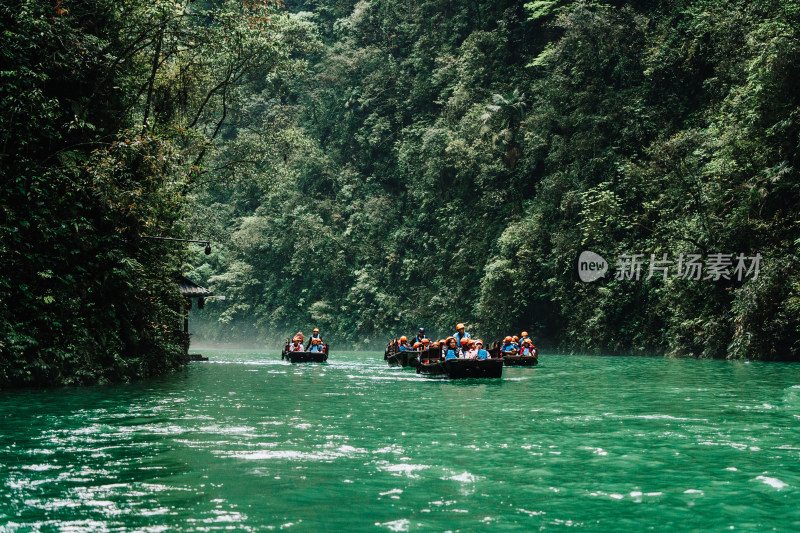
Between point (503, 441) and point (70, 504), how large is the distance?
5.95 m

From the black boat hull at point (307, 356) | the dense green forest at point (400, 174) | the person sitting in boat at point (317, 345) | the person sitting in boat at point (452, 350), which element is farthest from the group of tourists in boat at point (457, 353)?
the dense green forest at point (400, 174)

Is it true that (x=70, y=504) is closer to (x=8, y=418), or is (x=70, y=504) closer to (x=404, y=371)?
(x=8, y=418)

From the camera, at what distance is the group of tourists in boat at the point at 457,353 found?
2353cm

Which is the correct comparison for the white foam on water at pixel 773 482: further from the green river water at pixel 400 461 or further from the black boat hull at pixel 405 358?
the black boat hull at pixel 405 358

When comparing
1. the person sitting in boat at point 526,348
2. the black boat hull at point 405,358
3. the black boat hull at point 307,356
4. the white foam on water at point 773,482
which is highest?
the person sitting in boat at point 526,348

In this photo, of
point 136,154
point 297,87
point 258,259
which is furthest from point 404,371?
point 297,87

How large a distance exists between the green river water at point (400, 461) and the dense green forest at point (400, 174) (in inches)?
171

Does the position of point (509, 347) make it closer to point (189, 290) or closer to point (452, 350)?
point (452, 350)

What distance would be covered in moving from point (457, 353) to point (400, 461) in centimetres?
1476

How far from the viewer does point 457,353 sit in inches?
965

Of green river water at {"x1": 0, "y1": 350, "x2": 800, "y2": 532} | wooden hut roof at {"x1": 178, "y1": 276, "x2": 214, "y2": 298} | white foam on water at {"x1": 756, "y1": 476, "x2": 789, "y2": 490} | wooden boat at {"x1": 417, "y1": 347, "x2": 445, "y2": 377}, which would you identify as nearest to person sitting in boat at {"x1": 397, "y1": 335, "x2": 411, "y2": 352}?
wooden boat at {"x1": 417, "y1": 347, "x2": 445, "y2": 377}

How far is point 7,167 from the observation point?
17.3 metres

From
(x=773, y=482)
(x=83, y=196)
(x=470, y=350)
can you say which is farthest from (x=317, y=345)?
(x=773, y=482)

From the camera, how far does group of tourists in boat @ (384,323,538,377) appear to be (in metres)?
23.5
